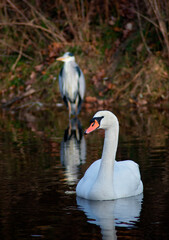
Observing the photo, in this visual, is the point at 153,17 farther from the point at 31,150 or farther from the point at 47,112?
the point at 31,150

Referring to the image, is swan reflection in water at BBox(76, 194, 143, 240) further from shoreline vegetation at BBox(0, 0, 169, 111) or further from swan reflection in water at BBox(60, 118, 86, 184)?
shoreline vegetation at BBox(0, 0, 169, 111)

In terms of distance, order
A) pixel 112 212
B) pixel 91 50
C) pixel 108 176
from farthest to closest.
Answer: pixel 91 50 < pixel 108 176 < pixel 112 212

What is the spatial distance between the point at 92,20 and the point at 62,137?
1076 centimetres

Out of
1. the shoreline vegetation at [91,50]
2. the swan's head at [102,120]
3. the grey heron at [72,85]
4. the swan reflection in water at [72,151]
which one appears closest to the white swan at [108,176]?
the swan's head at [102,120]

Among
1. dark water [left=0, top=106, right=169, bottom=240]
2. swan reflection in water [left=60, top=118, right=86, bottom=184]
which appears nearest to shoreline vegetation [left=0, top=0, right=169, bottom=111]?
dark water [left=0, top=106, right=169, bottom=240]

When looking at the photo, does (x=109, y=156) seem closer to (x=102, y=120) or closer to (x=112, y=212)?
(x=102, y=120)

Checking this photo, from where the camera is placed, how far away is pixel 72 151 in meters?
10.7

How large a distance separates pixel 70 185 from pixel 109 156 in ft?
3.30

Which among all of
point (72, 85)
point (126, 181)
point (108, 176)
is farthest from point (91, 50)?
point (108, 176)

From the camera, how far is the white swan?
22.3 feet

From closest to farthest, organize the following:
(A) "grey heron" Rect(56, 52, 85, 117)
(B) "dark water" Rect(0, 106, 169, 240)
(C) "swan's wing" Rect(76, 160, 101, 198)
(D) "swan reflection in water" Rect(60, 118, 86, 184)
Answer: (B) "dark water" Rect(0, 106, 169, 240), (C) "swan's wing" Rect(76, 160, 101, 198), (D) "swan reflection in water" Rect(60, 118, 86, 184), (A) "grey heron" Rect(56, 52, 85, 117)

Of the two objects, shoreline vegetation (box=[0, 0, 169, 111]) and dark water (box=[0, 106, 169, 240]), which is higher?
shoreline vegetation (box=[0, 0, 169, 111])

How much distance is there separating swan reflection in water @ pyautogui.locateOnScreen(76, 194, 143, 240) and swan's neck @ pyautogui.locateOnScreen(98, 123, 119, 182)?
299mm

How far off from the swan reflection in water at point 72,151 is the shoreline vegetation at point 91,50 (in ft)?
16.0
